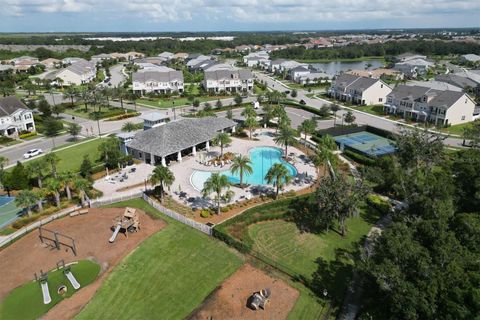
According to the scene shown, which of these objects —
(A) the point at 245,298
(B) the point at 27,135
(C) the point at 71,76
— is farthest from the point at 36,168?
(C) the point at 71,76

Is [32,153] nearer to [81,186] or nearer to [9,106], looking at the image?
[9,106]

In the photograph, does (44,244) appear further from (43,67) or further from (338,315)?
(43,67)

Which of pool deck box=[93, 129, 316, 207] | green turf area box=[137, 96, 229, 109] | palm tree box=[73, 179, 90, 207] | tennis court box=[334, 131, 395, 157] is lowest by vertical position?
pool deck box=[93, 129, 316, 207]

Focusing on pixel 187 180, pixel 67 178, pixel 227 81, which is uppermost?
pixel 227 81

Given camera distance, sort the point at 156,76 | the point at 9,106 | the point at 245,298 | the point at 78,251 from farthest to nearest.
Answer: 1. the point at 156,76
2. the point at 9,106
3. the point at 78,251
4. the point at 245,298

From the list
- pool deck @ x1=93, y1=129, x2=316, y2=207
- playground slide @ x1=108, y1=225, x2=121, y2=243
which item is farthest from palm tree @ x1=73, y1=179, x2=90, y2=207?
playground slide @ x1=108, y1=225, x2=121, y2=243

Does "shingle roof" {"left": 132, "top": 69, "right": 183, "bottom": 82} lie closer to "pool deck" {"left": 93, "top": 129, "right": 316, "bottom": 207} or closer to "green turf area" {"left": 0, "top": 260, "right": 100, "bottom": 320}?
"pool deck" {"left": 93, "top": 129, "right": 316, "bottom": 207}
